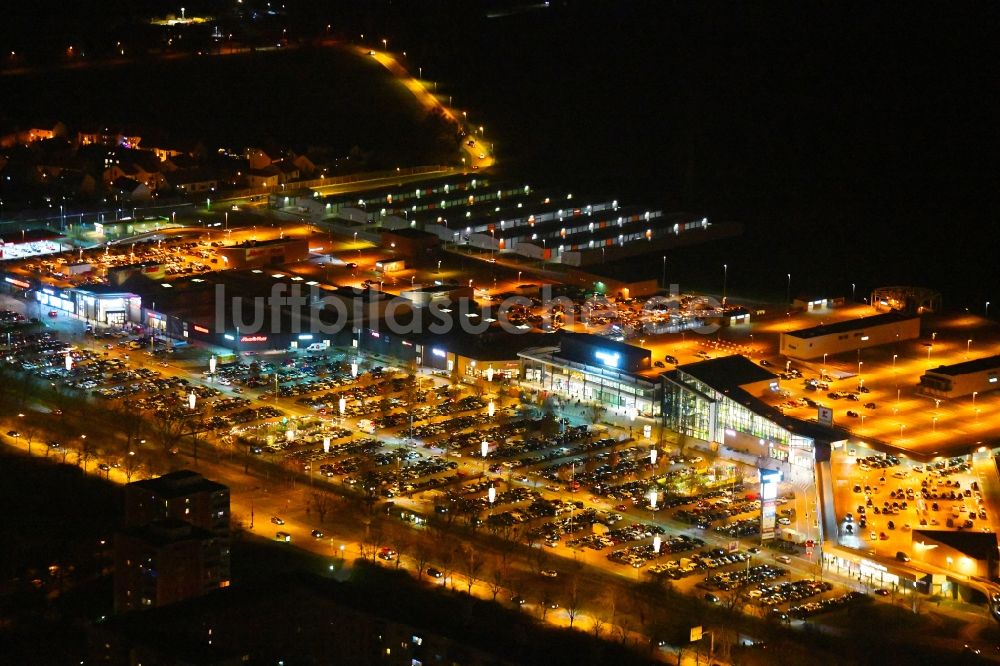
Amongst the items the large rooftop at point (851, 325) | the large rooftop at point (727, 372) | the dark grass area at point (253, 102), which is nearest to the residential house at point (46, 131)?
the dark grass area at point (253, 102)

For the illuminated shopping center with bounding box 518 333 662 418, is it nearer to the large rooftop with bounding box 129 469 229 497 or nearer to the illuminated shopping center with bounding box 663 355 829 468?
the illuminated shopping center with bounding box 663 355 829 468

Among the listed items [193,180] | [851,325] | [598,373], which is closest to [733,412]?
[598,373]

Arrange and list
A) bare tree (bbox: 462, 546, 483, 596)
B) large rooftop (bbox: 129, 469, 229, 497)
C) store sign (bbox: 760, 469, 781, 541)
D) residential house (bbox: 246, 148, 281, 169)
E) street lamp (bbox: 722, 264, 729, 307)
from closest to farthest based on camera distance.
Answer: bare tree (bbox: 462, 546, 483, 596) < large rooftop (bbox: 129, 469, 229, 497) < store sign (bbox: 760, 469, 781, 541) < street lamp (bbox: 722, 264, 729, 307) < residential house (bbox: 246, 148, 281, 169)

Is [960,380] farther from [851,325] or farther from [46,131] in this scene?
[46,131]

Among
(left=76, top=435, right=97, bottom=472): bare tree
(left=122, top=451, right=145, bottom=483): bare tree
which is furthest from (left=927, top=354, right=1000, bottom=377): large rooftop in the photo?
(left=76, top=435, right=97, bottom=472): bare tree

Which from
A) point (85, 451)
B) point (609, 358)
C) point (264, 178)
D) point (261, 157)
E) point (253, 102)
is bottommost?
point (85, 451)
